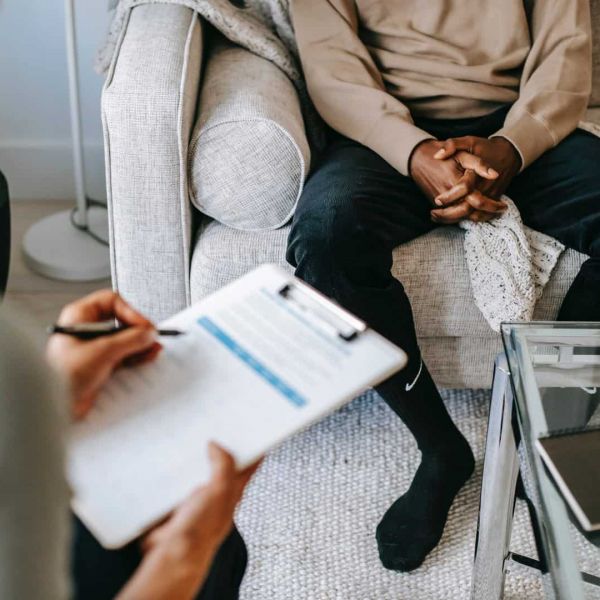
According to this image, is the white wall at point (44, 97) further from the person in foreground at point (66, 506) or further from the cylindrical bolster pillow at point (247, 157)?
the person in foreground at point (66, 506)

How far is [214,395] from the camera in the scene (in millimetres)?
757

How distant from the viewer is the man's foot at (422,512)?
1365mm

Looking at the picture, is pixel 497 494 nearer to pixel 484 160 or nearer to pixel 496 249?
pixel 496 249

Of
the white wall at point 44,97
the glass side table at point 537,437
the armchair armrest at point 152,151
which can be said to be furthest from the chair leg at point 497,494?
the white wall at point 44,97

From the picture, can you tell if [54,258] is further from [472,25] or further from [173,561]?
[173,561]

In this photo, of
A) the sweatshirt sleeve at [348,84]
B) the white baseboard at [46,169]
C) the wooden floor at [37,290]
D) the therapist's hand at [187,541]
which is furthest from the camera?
the white baseboard at [46,169]

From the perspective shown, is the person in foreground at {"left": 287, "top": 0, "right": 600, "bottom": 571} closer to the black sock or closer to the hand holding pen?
the black sock

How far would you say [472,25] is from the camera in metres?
1.59

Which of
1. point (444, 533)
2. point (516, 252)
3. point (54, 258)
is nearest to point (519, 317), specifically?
point (516, 252)

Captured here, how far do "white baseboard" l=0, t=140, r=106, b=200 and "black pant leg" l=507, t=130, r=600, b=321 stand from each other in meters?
1.18

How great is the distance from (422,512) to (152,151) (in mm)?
701

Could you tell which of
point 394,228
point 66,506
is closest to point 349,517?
point 394,228

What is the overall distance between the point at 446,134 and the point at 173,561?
110 cm

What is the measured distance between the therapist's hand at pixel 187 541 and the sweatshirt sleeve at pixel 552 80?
0.95 meters
